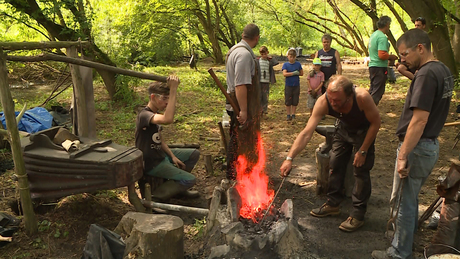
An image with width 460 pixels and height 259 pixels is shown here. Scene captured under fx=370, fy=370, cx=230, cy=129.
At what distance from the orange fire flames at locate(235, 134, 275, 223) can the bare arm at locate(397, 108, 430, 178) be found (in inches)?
62.4

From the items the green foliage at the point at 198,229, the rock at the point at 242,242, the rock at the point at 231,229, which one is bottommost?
the green foliage at the point at 198,229

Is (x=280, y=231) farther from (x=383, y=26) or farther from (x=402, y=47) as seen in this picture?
(x=383, y=26)

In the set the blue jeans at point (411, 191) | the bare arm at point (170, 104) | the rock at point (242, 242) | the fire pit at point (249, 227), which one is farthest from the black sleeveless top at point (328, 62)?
the rock at point (242, 242)

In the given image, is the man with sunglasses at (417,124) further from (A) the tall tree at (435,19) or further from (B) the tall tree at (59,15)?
(B) the tall tree at (59,15)

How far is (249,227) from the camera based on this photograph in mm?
3791

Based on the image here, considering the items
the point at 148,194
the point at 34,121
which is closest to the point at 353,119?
the point at 148,194

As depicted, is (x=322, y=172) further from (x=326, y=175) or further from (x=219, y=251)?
(x=219, y=251)

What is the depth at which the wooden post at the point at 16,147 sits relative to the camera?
12.3 ft

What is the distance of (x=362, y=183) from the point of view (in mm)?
4266

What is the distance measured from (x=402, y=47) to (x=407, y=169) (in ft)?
3.58

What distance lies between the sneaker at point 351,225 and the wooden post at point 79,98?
134 inches

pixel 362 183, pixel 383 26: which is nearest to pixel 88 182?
pixel 362 183

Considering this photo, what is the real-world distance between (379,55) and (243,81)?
3.60 m

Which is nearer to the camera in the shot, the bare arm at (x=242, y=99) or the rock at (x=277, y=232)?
the rock at (x=277, y=232)
